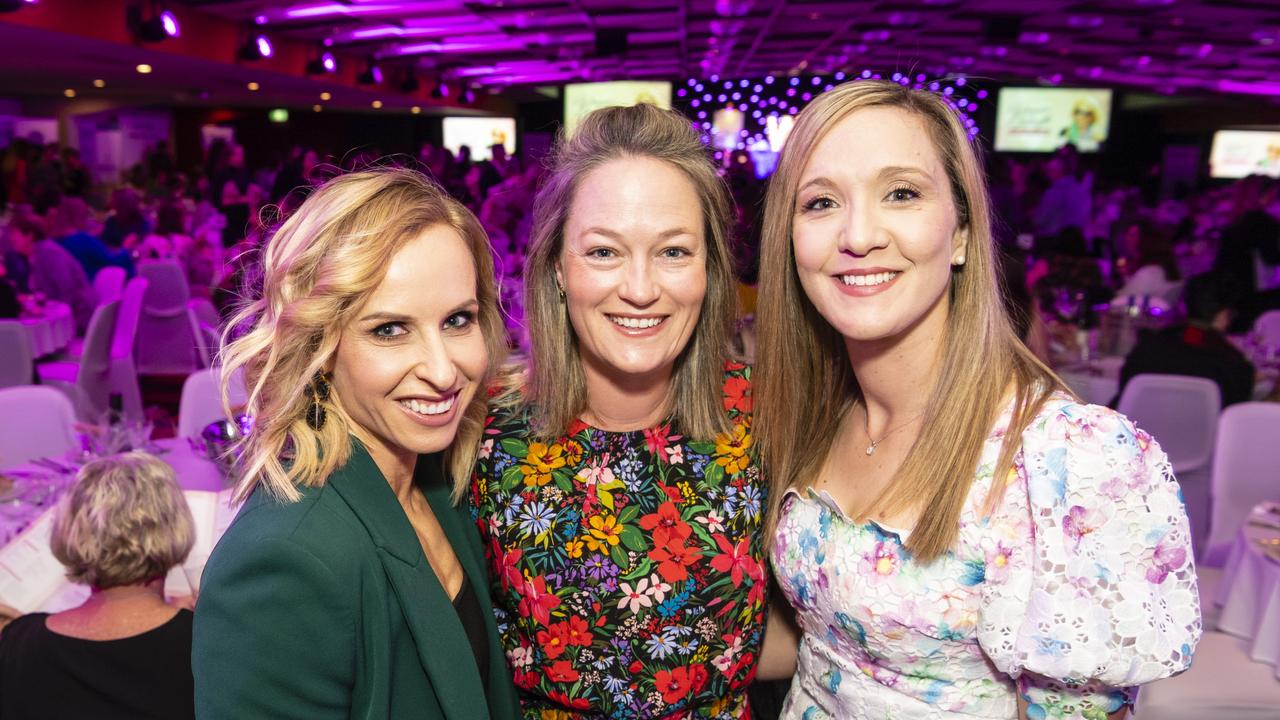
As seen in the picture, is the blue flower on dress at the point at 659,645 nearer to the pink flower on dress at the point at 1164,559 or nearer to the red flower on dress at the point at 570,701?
the red flower on dress at the point at 570,701

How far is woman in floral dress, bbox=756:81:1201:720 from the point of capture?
121cm

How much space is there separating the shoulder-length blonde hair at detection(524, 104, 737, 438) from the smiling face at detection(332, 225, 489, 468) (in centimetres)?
38

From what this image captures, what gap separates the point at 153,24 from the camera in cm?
782

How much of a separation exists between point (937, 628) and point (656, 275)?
0.71 m

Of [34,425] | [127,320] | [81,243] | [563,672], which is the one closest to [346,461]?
[563,672]

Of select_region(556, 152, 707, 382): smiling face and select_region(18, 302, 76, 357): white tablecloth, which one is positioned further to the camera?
select_region(18, 302, 76, 357): white tablecloth

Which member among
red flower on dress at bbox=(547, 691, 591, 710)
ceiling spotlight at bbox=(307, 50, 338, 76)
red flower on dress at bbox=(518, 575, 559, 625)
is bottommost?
red flower on dress at bbox=(547, 691, 591, 710)

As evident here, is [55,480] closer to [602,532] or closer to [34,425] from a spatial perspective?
[34,425]

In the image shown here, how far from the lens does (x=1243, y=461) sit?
3.83 m

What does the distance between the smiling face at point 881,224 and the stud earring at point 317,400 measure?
0.75 metres

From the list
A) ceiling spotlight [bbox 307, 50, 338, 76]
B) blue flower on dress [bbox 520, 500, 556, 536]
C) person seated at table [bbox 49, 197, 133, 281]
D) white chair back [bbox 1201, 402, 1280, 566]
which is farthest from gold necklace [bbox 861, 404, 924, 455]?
ceiling spotlight [bbox 307, 50, 338, 76]

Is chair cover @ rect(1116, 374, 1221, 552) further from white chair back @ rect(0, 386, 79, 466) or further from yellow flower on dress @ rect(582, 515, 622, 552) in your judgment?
white chair back @ rect(0, 386, 79, 466)

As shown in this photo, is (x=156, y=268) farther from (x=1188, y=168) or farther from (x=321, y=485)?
(x=1188, y=168)

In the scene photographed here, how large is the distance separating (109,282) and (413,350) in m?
6.86
